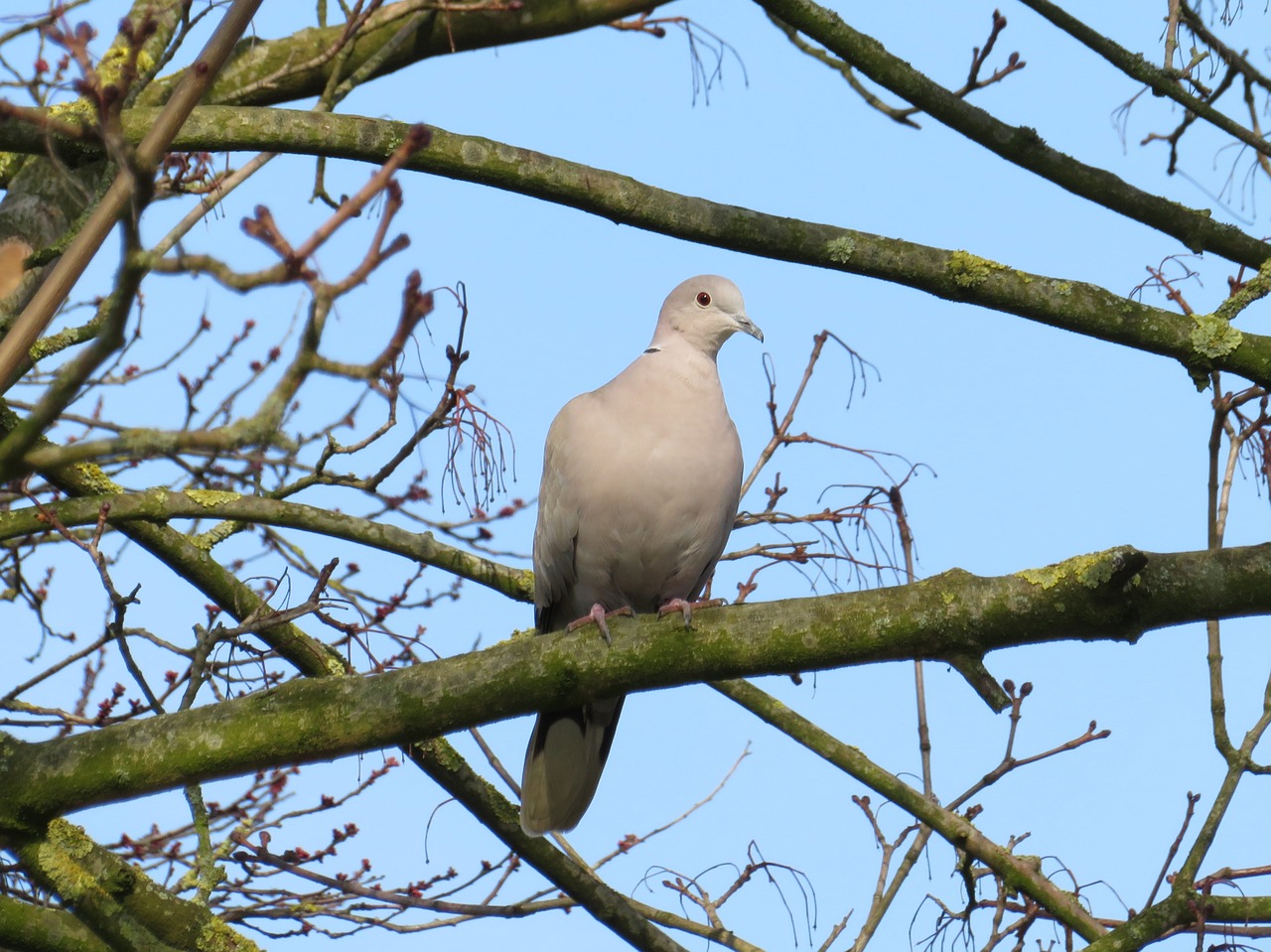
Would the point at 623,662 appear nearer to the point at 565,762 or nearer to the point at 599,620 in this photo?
the point at 599,620

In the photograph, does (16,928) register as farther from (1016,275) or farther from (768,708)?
(1016,275)

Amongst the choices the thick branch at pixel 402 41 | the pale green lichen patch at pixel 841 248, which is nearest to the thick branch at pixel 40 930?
the pale green lichen patch at pixel 841 248

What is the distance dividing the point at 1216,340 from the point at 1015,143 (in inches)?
34.3

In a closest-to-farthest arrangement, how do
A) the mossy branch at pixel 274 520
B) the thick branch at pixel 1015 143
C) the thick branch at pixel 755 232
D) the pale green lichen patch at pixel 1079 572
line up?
the pale green lichen patch at pixel 1079 572 → the thick branch at pixel 755 232 → the mossy branch at pixel 274 520 → the thick branch at pixel 1015 143

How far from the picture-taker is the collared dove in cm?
420

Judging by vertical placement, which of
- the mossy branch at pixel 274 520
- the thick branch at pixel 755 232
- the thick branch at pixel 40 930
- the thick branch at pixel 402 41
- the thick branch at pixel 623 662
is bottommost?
the thick branch at pixel 40 930

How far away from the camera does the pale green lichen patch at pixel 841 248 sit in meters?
3.76

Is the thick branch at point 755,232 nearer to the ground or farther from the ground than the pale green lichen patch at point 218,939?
farther from the ground

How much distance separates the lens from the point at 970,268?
3.78 m

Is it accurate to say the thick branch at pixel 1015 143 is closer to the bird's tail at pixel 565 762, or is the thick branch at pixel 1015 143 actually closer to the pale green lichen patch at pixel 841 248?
the pale green lichen patch at pixel 841 248

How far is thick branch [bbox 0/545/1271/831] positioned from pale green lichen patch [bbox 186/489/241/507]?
131 cm

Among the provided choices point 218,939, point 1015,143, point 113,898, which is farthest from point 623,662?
point 1015,143

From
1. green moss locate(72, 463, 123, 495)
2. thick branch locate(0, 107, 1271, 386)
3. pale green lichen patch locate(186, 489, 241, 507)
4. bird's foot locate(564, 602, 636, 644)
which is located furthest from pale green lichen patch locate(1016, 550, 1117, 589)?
green moss locate(72, 463, 123, 495)

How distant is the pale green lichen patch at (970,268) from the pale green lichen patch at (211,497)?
2.23 m
